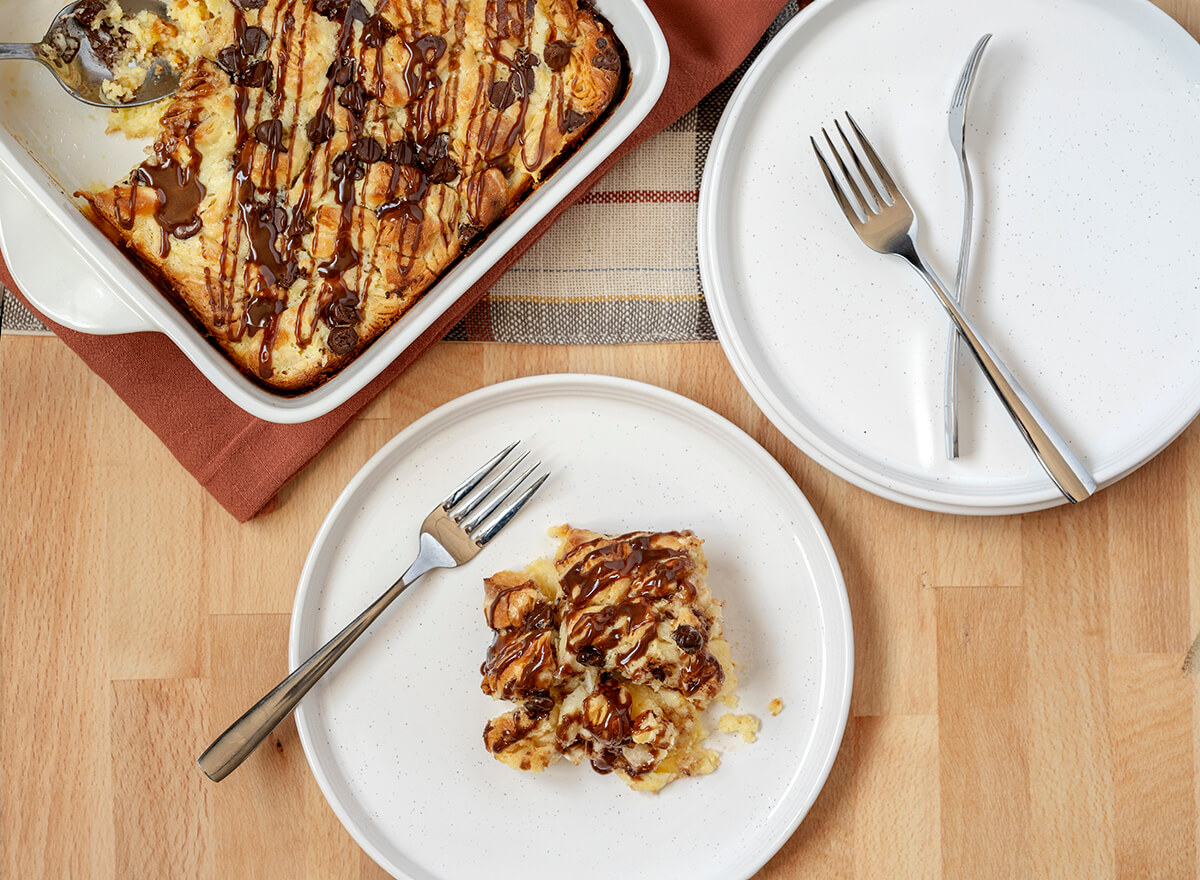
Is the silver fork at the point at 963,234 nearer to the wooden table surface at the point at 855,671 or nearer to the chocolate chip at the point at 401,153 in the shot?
the wooden table surface at the point at 855,671

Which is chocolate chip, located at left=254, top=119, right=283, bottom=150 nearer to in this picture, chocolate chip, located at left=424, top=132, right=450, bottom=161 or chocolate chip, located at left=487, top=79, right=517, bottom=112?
chocolate chip, located at left=424, top=132, right=450, bottom=161

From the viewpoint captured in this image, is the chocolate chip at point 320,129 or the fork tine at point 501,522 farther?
the fork tine at point 501,522

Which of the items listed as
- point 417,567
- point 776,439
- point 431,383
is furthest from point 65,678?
point 776,439

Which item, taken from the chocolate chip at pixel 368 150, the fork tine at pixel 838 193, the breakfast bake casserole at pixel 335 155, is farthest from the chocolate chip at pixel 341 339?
the fork tine at pixel 838 193

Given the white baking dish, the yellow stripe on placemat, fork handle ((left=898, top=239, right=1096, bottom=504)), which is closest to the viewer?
the white baking dish

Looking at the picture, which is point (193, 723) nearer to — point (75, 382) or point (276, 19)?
point (75, 382)

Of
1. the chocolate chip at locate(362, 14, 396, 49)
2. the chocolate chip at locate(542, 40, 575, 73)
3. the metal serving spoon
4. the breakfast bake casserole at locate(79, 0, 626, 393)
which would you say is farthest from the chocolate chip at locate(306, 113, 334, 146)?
the chocolate chip at locate(542, 40, 575, 73)

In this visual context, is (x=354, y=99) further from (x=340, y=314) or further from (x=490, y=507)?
(x=490, y=507)
